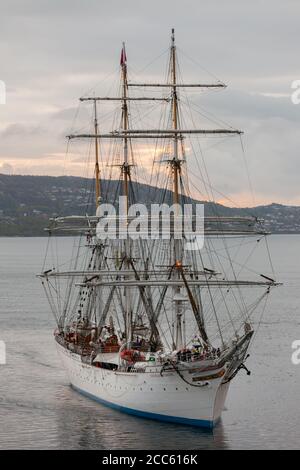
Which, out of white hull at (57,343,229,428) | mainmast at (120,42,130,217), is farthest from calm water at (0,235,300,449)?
mainmast at (120,42,130,217)

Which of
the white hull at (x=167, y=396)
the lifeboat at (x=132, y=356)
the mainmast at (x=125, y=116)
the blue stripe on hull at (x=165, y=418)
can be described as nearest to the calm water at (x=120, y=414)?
the blue stripe on hull at (x=165, y=418)

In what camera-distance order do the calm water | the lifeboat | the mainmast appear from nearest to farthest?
the calm water
the lifeboat
the mainmast

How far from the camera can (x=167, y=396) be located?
209 feet

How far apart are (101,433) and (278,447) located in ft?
34.1

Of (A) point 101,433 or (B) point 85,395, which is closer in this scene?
(A) point 101,433

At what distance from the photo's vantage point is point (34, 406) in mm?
68688

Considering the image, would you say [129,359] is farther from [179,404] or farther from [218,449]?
[218,449]

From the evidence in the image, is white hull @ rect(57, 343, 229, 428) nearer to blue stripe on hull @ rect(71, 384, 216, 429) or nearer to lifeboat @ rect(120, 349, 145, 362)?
blue stripe on hull @ rect(71, 384, 216, 429)

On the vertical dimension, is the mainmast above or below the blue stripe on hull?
above

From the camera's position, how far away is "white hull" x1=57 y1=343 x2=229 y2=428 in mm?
62500

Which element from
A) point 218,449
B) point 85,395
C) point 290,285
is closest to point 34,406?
point 85,395

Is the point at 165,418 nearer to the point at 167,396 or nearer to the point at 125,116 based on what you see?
the point at 167,396

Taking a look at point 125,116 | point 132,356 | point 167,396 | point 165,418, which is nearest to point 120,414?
point 132,356

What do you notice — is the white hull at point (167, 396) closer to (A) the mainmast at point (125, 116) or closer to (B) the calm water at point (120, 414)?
(B) the calm water at point (120, 414)
